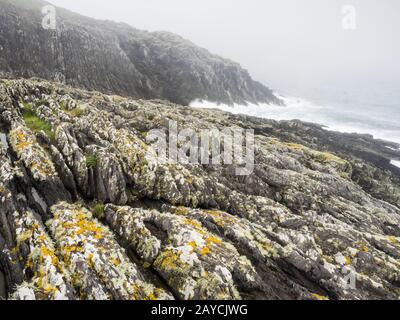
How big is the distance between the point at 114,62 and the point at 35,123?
110757 mm

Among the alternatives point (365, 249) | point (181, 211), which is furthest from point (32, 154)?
point (365, 249)

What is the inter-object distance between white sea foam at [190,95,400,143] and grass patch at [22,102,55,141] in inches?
4080

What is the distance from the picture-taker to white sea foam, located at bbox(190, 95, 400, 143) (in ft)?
353

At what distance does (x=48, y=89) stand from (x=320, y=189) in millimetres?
32956

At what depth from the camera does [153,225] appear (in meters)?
14.0

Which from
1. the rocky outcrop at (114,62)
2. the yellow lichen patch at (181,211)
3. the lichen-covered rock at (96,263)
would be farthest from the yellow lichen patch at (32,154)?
the rocky outcrop at (114,62)

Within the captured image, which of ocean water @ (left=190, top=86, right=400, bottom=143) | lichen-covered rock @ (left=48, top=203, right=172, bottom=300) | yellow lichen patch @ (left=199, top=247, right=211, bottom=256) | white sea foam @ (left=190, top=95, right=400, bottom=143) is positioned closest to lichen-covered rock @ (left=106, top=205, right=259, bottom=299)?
yellow lichen patch @ (left=199, top=247, right=211, bottom=256)

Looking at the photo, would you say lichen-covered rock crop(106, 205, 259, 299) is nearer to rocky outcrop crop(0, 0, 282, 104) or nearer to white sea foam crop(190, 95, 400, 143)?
rocky outcrop crop(0, 0, 282, 104)

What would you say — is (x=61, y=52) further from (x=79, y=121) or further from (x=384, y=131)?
(x=384, y=131)

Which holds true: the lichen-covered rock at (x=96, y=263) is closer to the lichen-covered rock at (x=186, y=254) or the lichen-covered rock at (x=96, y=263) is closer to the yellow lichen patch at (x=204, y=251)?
the lichen-covered rock at (x=186, y=254)

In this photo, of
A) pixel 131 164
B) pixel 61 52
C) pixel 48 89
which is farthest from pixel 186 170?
pixel 61 52

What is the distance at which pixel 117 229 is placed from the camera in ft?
44.5

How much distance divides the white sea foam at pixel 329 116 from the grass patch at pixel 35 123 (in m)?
104
